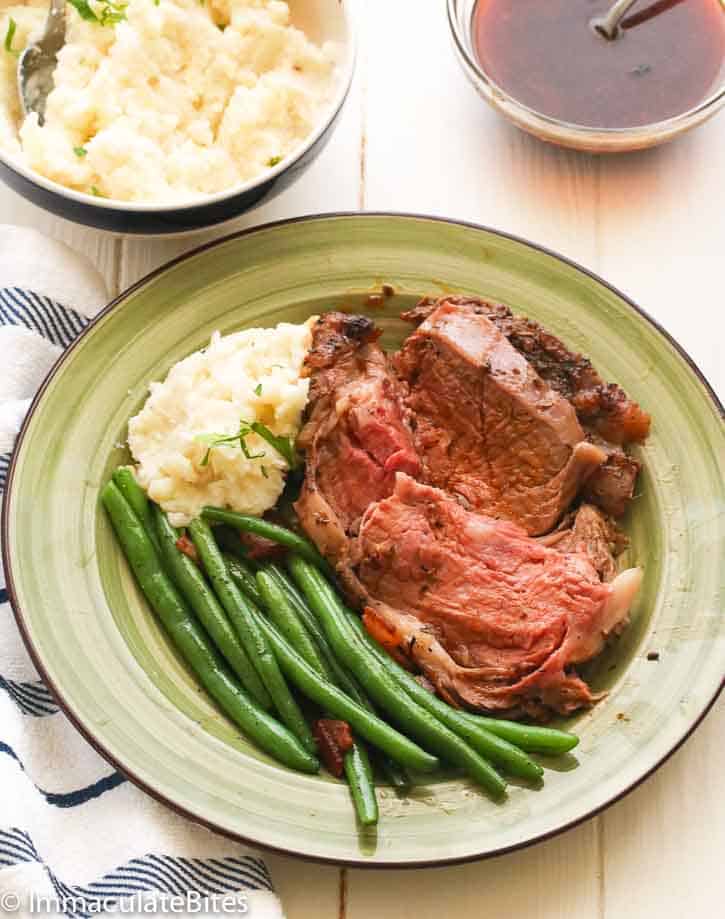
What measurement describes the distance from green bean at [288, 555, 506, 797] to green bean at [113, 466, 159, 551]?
641 mm

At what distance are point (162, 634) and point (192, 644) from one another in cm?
20

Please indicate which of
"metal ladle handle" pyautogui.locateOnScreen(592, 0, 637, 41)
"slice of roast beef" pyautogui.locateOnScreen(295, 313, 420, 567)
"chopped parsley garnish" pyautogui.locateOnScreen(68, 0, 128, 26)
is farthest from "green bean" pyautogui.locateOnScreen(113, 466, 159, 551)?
"metal ladle handle" pyautogui.locateOnScreen(592, 0, 637, 41)

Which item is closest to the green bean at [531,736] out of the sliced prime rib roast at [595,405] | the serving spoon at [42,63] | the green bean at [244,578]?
the green bean at [244,578]

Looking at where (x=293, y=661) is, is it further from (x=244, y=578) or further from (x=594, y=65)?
(x=594, y=65)

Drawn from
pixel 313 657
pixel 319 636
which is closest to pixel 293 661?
pixel 313 657

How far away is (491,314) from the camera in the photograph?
211 inches

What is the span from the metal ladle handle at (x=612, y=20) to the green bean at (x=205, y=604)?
11.5ft

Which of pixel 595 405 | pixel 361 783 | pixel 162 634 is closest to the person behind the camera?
pixel 361 783

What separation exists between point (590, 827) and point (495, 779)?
58cm

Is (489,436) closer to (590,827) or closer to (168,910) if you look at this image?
(590,827)

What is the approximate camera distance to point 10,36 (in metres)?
5.59

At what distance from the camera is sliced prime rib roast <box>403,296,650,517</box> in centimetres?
514

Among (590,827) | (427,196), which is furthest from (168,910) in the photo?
(427,196)

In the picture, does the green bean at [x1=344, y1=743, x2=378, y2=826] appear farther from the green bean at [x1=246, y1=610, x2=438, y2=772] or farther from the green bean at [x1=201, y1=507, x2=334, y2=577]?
the green bean at [x1=201, y1=507, x2=334, y2=577]
